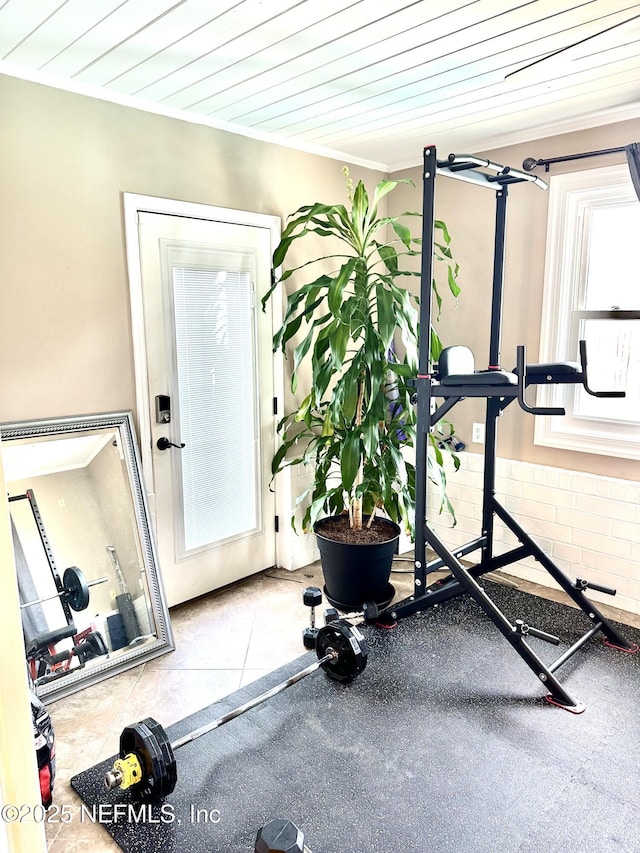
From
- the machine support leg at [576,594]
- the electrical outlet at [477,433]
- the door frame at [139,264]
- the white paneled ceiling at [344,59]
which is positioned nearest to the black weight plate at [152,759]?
the door frame at [139,264]

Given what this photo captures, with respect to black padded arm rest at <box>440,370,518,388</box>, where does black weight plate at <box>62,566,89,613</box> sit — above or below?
below

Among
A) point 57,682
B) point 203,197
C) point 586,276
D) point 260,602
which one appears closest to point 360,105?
point 203,197

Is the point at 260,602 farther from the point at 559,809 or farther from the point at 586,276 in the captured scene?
the point at 586,276

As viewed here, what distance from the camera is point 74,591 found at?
2.44m

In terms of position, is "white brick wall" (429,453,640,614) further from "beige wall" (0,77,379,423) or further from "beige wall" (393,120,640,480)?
"beige wall" (0,77,379,423)

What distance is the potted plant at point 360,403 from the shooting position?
2758mm

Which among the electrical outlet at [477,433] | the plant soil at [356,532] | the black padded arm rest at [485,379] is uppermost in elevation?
the black padded arm rest at [485,379]

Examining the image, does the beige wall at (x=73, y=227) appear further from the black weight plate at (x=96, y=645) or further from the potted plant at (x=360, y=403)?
the black weight plate at (x=96, y=645)

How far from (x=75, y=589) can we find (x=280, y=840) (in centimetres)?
151

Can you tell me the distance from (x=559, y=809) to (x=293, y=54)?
8.59ft

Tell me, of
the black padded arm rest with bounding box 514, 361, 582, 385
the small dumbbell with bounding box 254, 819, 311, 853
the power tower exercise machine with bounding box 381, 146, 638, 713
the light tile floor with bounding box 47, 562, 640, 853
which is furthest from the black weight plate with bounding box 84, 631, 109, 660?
the black padded arm rest with bounding box 514, 361, 582, 385

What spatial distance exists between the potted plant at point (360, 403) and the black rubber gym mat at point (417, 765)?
535 mm

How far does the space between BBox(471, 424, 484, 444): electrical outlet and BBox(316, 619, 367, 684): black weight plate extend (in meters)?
1.55

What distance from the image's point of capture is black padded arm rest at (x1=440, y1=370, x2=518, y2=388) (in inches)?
86.3
